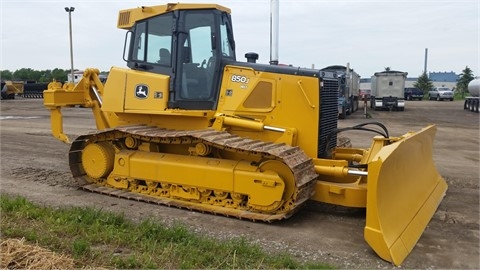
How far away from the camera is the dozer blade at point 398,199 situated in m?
5.19

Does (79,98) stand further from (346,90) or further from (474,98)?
(474,98)

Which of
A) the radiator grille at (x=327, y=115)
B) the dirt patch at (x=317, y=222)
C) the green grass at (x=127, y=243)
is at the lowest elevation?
the dirt patch at (x=317, y=222)

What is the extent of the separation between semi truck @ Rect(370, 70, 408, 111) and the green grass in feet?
100.0

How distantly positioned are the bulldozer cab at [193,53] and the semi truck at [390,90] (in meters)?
28.2

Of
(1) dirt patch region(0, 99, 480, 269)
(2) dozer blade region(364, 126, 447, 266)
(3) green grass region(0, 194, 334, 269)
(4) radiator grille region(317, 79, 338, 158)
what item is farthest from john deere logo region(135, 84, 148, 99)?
(2) dozer blade region(364, 126, 447, 266)

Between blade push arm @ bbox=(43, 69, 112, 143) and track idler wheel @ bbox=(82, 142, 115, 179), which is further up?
blade push arm @ bbox=(43, 69, 112, 143)

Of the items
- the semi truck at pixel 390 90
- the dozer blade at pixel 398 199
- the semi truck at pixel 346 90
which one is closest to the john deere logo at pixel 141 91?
the dozer blade at pixel 398 199

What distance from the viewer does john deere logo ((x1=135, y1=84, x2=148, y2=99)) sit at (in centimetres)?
779

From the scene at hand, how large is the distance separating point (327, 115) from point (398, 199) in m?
1.88

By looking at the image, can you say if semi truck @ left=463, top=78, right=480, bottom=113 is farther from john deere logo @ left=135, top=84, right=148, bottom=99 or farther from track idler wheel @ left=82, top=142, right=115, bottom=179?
track idler wheel @ left=82, top=142, right=115, bottom=179

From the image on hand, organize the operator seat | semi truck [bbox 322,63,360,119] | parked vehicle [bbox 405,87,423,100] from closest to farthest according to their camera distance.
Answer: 1. the operator seat
2. semi truck [bbox 322,63,360,119]
3. parked vehicle [bbox 405,87,423,100]

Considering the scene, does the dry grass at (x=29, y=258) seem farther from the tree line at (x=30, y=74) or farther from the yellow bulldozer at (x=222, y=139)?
the tree line at (x=30, y=74)

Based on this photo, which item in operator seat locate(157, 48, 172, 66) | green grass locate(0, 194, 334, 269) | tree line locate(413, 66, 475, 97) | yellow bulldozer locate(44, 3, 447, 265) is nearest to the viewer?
green grass locate(0, 194, 334, 269)

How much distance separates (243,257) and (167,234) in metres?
0.98
